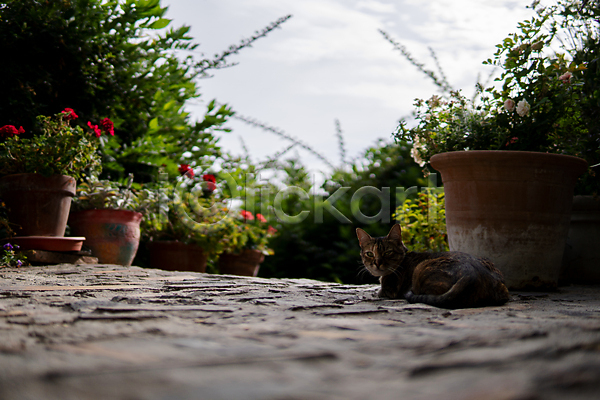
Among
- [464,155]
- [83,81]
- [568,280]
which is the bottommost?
[568,280]

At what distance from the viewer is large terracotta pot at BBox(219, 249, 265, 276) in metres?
5.81

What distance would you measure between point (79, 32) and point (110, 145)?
1.23 m

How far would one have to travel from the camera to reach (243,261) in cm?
582

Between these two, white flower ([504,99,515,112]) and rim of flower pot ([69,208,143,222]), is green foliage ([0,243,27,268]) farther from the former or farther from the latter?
white flower ([504,99,515,112])

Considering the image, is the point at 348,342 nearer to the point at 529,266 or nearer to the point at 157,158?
the point at 529,266

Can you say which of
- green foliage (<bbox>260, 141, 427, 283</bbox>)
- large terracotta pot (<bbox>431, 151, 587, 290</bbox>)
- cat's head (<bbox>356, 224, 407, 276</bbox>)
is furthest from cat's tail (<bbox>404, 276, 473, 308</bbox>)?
green foliage (<bbox>260, 141, 427, 283</bbox>)

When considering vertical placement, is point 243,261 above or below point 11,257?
below

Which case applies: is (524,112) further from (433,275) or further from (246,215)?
(246,215)

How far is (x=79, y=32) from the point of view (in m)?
5.11

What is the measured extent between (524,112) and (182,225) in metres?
3.76

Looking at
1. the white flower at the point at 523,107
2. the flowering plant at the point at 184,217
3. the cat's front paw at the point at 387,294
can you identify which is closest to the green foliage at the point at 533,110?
the white flower at the point at 523,107

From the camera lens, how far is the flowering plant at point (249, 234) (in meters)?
5.62

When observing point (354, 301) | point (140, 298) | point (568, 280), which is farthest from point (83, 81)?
point (568, 280)

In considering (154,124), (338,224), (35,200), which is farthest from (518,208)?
(154,124)
